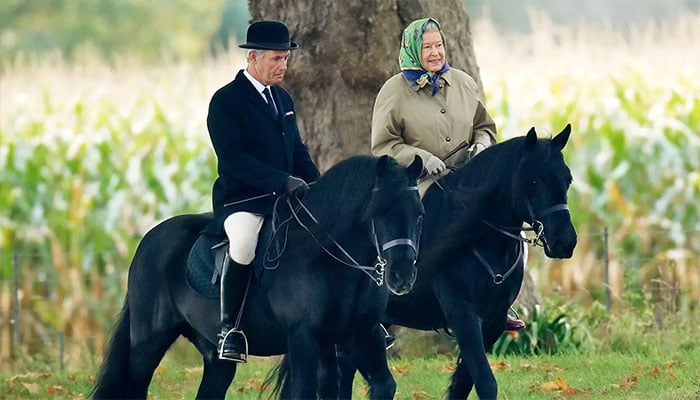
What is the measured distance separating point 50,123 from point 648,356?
7733 millimetres

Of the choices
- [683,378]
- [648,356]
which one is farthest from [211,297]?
[648,356]

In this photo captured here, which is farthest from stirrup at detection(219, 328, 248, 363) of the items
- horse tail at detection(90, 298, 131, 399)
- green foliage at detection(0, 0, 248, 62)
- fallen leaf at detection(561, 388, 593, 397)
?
green foliage at detection(0, 0, 248, 62)

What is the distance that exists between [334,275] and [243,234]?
2.01 feet

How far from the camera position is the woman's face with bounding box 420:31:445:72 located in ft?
29.3

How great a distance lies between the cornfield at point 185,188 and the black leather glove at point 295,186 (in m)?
6.22

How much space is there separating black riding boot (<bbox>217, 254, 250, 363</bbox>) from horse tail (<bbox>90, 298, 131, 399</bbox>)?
103cm

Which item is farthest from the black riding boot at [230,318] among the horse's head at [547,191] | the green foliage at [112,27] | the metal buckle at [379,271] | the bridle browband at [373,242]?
the green foliage at [112,27]

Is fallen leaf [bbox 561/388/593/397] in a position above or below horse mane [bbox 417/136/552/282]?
below

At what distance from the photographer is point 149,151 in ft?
52.8

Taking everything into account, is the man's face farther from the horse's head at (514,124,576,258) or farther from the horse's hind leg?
the horse's hind leg

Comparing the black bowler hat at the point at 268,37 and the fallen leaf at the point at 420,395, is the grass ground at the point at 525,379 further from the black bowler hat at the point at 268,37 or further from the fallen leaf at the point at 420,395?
the black bowler hat at the point at 268,37

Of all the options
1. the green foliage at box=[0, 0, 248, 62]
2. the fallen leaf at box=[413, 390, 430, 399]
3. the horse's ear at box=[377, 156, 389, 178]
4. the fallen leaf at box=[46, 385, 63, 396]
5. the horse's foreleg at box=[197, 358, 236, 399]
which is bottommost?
the fallen leaf at box=[413, 390, 430, 399]

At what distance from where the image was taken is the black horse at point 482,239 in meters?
8.20

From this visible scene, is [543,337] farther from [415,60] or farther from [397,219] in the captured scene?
[397,219]
